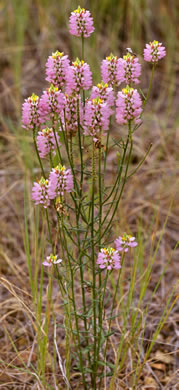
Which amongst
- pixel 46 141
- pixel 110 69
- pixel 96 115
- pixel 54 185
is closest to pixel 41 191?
pixel 54 185

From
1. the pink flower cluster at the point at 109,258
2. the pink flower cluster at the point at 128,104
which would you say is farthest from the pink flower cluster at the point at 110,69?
the pink flower cluster at the point at 109,258

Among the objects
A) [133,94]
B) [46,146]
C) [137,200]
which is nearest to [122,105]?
[133,94]

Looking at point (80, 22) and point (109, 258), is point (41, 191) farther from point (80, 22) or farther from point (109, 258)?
point (80, 22)

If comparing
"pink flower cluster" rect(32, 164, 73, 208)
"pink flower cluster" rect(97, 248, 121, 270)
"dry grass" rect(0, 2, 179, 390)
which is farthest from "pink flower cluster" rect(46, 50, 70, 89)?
"dry grass" rect(0, 2, 179, 390)

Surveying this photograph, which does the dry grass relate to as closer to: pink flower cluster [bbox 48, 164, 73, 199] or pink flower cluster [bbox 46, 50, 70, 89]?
pink flower cluster [bbox 48, 164, 73, 199]

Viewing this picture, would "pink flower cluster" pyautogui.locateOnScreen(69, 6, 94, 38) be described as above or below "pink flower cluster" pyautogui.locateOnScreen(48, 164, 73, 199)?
above
